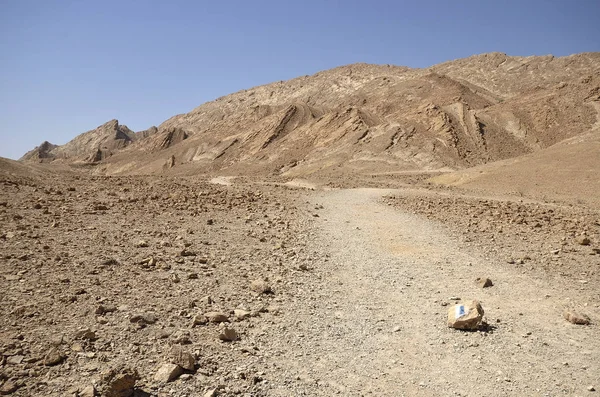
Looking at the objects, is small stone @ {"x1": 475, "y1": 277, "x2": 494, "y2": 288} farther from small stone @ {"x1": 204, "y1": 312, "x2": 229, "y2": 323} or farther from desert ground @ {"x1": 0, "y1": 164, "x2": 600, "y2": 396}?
small stone @ {"x1": 204, "y1": 312, "x2": 229, "y2": 323}

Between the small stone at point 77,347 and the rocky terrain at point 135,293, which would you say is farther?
the small stone at point 77,347

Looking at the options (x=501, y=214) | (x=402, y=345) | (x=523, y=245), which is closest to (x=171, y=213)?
(x=402, y=345)

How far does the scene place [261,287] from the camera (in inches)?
243

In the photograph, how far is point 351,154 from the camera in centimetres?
3978

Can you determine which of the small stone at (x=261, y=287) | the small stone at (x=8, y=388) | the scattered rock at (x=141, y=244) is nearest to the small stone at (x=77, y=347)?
the small stone at (x=8, y=388)

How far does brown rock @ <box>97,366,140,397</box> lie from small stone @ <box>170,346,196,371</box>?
0.44 meters

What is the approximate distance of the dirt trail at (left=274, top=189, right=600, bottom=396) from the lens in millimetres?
4078

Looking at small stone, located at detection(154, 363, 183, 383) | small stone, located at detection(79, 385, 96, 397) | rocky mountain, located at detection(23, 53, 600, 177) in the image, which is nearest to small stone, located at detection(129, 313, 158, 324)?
small stone, located at detection(154, 363, 183, 383)

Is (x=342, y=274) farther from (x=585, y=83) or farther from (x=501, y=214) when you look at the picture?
(x=585, y=83)

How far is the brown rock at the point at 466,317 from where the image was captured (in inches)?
201

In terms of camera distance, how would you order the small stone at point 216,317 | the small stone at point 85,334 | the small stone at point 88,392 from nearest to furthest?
the small stone at point 88,392 → the small stone at point 85,334 → the small stone at point 216,317

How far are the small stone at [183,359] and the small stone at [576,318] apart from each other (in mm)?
4912

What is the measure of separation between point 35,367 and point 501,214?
1246cm

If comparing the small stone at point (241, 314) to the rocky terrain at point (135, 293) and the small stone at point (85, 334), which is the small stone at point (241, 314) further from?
the small stone at point (85, 334)
